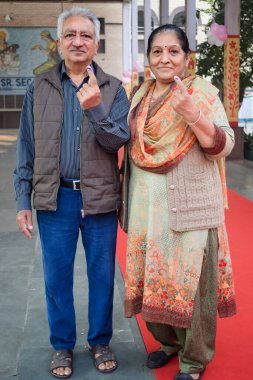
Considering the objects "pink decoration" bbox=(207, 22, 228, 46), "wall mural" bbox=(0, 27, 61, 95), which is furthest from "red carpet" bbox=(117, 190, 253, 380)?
"wall mural" bbox=(0, 27, 61, 95)

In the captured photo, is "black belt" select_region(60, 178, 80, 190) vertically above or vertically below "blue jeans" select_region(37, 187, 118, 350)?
above

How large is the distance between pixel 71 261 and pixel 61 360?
0.48 meters

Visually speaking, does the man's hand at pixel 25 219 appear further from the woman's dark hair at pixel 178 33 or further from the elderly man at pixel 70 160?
the woman's dark hair at pixel 178 33

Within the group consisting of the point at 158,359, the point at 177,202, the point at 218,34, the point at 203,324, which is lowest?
the point at 158,359

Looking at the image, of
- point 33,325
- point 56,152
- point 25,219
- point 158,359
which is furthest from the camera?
point 33,325

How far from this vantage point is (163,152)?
2.09 m

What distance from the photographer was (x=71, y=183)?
2240 millimetres

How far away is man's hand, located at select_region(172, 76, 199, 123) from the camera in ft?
6.23

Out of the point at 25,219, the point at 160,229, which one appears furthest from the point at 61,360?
the point at 160,229

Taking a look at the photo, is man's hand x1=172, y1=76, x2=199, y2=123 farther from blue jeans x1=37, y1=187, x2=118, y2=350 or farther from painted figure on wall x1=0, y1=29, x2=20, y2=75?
painted figure on wall x1=0, y1=29, x2=20, y2=75

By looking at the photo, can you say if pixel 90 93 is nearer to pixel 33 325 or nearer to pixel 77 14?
pixel 77 14

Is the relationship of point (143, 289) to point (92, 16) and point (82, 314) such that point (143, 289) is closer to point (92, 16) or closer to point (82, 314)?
point (82, 314)

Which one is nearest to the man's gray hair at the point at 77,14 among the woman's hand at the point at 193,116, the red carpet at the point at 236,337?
the woman's hand at the point at 193,116

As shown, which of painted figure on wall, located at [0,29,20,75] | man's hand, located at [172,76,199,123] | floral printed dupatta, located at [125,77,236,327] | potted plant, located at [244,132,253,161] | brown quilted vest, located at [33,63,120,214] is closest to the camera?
man's hand, located at [172,76,199,123]
